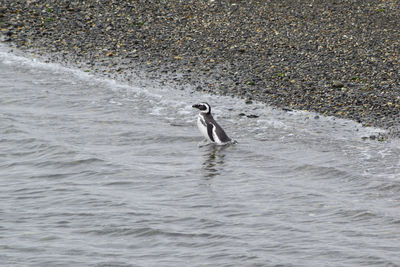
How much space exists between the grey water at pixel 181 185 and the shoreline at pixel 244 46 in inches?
38.8

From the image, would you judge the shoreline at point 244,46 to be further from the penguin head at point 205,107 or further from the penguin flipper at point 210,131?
the penguin flipper at point 210,131

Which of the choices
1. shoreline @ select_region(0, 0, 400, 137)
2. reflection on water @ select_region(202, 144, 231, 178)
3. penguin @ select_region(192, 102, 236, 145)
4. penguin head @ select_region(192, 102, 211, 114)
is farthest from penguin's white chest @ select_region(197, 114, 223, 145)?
shoreline @ select_region(0, 0, 400, 137)

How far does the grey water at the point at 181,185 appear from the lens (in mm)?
9922

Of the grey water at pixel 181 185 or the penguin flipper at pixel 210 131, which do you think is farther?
the penguin flipper at pixel 210 131

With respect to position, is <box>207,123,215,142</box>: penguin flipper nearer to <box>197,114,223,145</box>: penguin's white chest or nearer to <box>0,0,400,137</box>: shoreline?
<box>197,114,223,145</box>: penguin's white chest

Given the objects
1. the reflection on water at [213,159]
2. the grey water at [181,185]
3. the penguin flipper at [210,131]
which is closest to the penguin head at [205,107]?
the grey water at [181,185]

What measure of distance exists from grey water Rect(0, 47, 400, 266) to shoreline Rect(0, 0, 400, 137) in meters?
0.98

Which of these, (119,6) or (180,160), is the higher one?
(119,6)

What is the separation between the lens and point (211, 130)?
15.2 meters

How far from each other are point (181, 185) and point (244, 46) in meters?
9.34

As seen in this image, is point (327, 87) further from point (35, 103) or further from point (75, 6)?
point (75, 6)

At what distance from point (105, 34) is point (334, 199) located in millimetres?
13140

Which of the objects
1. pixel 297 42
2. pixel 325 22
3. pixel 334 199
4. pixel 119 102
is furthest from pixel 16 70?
pixel 334 199

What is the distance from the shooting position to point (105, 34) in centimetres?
2272
